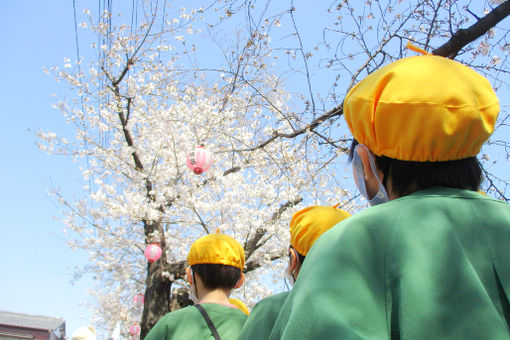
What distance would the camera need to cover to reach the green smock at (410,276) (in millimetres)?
740

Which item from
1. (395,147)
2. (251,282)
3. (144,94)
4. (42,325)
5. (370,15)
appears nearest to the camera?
(395,147)

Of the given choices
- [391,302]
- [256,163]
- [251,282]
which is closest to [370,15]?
[391,302]

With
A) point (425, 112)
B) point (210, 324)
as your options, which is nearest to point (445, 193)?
point (425, 112)

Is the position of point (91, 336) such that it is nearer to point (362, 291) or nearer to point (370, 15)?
point (370, 15)

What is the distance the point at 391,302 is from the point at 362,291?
0.06 meters

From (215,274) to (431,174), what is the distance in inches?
68.3

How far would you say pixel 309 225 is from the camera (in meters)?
2.09

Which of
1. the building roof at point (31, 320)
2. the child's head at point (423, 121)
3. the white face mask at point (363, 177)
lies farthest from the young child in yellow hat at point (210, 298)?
the building roof at point (31, 320)

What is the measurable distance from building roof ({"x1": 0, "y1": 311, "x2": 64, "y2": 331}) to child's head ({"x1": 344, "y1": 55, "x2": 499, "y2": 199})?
95.6ft

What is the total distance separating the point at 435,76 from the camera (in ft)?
3.24

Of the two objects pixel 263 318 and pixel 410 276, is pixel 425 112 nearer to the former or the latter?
pixel 410 276

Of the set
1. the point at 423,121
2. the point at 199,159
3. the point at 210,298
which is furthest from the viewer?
the point at 199,159

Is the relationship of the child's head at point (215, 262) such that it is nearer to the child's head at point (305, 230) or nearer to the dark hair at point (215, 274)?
the dark hair at point (215, 274)

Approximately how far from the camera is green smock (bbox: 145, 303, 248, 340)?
2.34 meters
